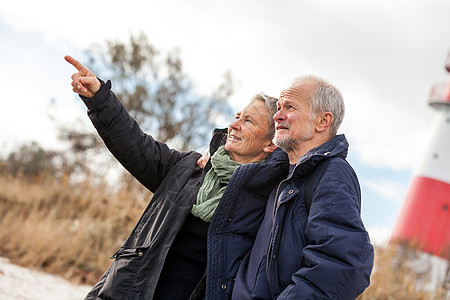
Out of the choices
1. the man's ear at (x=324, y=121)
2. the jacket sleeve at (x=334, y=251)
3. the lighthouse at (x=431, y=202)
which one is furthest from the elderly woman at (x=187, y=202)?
the lighthouse at (x=431, y=202)

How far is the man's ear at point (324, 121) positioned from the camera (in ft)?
7.54

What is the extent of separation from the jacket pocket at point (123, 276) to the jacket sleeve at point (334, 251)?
0.88 meters

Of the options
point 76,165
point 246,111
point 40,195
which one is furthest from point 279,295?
point 76,165

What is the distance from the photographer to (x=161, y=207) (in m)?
2.58

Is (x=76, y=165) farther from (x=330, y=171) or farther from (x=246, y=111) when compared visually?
(x=330, y=171)

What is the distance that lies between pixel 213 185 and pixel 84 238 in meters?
4.82

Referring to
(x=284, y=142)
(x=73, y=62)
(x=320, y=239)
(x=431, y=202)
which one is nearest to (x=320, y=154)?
(x=284, y=142)

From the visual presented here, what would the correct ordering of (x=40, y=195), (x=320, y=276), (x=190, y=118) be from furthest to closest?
(x=190, y=118) → (x=40, y=195) → (x=320, y=276)

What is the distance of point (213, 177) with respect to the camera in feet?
8.61

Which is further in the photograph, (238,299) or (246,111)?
(246,111)

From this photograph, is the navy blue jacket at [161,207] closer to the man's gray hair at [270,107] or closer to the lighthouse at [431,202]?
the man's gray hair at [270,107]

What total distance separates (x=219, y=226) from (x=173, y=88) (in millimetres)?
13890

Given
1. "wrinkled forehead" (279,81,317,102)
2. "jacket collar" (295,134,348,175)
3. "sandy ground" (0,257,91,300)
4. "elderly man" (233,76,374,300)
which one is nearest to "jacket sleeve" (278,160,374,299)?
"elderly man" (233,76,374,300)

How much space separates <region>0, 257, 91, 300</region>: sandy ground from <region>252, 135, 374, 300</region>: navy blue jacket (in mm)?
3339
